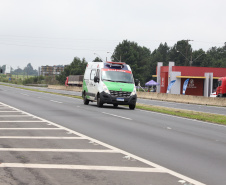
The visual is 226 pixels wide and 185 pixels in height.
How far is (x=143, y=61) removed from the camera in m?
140

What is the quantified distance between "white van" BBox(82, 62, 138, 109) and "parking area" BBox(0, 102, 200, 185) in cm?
1291

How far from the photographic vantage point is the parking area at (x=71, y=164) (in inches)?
239

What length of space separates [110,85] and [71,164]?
16881 mm

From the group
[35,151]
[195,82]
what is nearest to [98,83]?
[35,151]

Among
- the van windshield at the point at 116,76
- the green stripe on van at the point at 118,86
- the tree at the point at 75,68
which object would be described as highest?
the tree at the point at 75,68

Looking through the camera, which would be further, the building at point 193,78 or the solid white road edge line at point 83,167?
the building at point 193,78

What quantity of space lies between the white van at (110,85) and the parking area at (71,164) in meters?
12.9

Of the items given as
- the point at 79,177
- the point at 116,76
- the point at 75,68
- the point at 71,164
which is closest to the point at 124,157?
the point at 71,164

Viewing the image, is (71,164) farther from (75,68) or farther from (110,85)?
(75,68)

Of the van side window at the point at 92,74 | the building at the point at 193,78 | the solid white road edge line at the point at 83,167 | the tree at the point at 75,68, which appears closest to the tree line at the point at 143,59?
the tree at the point at 75,68

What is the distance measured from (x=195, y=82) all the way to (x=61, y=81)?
91.1 metres

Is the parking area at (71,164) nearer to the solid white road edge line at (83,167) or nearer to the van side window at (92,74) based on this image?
the solid white road edge line at (83,167)

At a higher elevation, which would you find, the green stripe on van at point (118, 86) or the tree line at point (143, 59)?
the tree line at point (143, 59)

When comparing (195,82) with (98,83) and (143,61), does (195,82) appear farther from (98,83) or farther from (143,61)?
(143,61)
